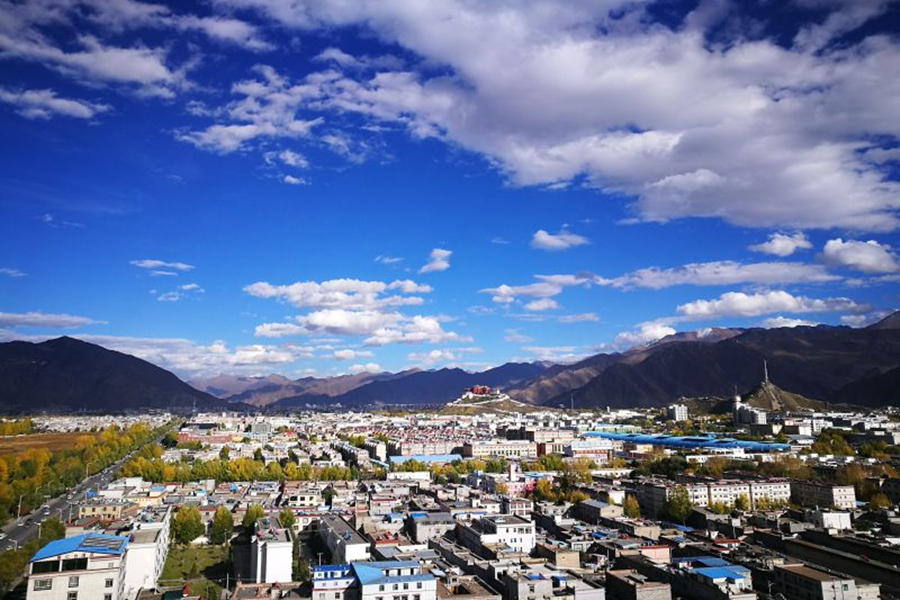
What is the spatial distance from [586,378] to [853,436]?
102 m

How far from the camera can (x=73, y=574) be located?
11.7m

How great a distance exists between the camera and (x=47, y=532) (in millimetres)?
18047

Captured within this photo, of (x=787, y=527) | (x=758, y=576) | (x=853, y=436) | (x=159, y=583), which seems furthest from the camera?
(x=853, y=436)

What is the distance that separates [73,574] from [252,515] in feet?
34.4

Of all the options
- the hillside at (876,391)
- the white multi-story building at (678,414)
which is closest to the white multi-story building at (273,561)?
the white multi-story building at (678,414)

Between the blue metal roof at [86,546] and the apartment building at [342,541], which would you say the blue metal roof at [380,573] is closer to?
the apartment building at [342,541]

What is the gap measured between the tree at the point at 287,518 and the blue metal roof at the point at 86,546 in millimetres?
7487

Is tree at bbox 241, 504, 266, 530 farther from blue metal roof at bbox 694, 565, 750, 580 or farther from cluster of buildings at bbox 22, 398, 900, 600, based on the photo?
blue metal roof at bbox 694, 565, 750, 580

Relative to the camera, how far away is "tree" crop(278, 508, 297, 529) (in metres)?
21.0

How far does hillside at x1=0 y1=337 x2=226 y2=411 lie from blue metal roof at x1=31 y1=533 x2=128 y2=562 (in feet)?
318

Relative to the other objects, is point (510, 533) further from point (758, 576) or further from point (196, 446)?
point (196, 446)

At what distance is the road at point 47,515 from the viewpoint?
2043 cm

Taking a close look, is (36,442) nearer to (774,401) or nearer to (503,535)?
(503,535)

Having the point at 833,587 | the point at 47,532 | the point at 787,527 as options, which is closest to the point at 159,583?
the point at 47,532
